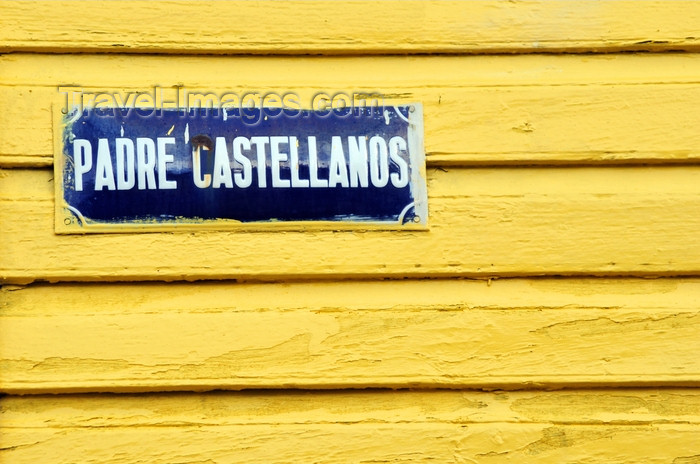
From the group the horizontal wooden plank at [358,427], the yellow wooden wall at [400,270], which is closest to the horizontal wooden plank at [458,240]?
the yellow wooden wall at [400,270]

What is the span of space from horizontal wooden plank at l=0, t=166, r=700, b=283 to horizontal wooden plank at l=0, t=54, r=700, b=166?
52 mm

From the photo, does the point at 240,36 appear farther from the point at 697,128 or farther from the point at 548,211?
the point at 697,128

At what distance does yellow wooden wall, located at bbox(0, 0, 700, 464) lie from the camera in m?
1.35

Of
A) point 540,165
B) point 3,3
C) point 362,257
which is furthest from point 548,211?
point 3,3

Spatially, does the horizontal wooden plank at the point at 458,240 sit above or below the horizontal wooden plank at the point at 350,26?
below

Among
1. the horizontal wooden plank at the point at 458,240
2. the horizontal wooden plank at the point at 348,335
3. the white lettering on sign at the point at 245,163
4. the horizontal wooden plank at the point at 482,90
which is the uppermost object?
the horizontal wooden plank at the point at 482,90

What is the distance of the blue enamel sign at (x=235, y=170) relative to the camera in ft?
4.49

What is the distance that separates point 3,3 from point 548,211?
1143 millimetres

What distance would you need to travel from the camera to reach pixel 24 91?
1.39 metres

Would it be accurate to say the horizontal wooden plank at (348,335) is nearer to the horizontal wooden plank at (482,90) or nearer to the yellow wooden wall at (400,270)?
the yellow wooden wall at (400,270)

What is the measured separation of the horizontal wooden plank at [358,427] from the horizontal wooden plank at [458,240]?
24 centimetres

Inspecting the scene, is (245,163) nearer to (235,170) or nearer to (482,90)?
(235,170)

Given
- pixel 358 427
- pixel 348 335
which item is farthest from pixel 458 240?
pixel 358 427

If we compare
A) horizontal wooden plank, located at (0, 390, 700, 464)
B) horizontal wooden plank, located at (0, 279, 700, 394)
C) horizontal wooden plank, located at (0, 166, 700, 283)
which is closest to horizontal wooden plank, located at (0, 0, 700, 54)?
horizontal wooden plank, located at (0, 166, 700, 283)
